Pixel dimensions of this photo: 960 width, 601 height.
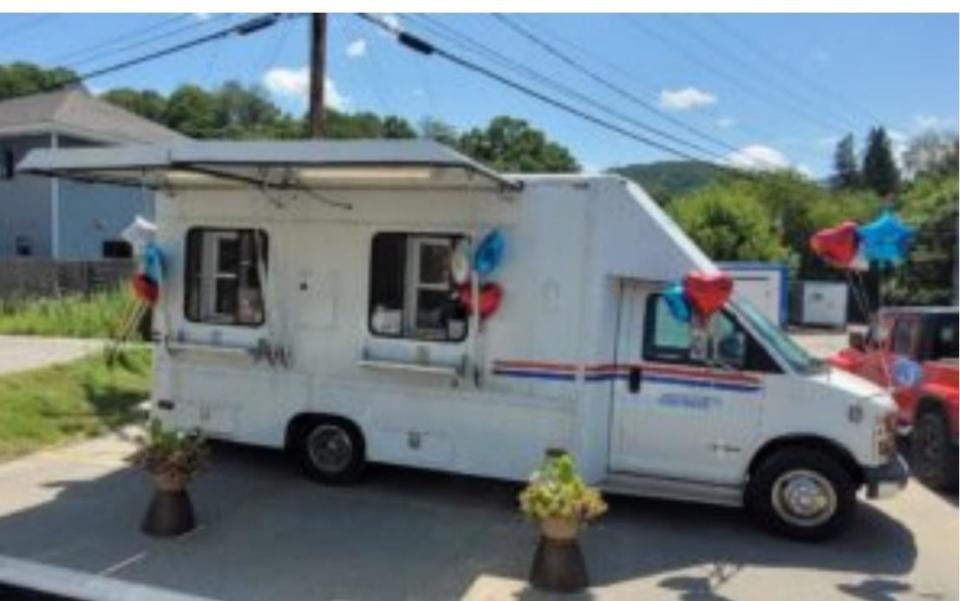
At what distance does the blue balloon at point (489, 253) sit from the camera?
29.0ft

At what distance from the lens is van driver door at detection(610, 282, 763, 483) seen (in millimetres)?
8586

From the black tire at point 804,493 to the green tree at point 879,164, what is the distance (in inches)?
4281

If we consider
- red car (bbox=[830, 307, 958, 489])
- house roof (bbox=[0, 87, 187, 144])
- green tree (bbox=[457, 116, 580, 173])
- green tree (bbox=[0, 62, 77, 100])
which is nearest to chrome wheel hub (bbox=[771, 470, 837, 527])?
red car (bbox=[830, 307, 958, 489])

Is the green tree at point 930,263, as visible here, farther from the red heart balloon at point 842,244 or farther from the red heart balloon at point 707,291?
the red heart balloon at point 707,291

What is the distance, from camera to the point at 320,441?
975 centimetres

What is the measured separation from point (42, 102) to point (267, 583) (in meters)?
29.4

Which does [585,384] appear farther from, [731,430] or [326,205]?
[326,205]

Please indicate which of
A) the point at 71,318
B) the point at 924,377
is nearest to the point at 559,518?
the point at 924,377

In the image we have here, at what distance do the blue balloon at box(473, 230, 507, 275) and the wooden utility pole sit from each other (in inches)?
298

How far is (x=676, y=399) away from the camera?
28.6 ft

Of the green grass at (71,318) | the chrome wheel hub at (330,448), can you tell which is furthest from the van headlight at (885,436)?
the green grass at (71,318)

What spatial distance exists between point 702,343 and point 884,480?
5.50 ft

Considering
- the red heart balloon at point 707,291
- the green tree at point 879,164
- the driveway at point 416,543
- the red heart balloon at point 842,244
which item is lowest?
the driveway at point 416,543

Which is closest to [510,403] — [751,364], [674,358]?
[674,358]
